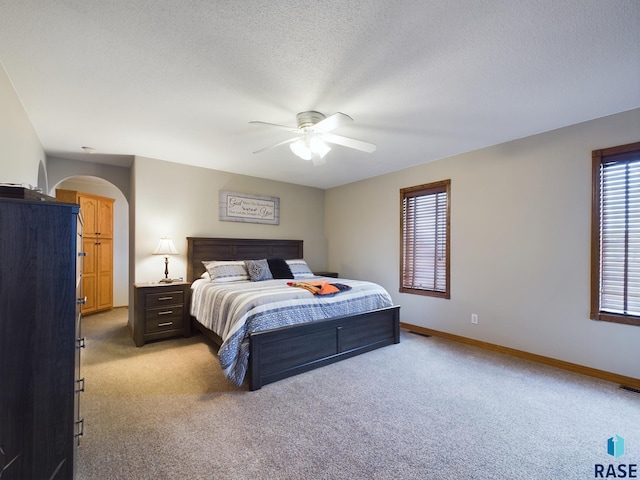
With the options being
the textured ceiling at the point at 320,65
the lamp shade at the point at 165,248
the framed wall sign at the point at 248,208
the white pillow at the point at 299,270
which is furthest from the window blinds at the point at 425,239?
the lamp shade at the point at 165,248

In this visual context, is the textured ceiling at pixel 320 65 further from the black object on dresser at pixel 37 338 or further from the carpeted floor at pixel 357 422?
the carpeted floor at pixel 357 422

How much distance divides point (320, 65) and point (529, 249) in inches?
118

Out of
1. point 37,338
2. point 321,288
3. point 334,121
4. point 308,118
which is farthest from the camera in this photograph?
point 321,288

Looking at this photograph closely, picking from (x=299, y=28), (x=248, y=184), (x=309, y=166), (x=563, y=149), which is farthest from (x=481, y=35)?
(x=248, y=184)

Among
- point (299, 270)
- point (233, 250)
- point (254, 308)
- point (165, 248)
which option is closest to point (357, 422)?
point (254, 308)

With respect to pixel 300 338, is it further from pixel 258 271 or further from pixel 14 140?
pixel 14 140

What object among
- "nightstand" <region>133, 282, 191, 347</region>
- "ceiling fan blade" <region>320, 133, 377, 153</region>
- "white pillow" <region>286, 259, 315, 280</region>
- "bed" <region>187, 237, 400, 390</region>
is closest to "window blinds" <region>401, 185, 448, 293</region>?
"bed" <region>187, 237, 400, 390</region>

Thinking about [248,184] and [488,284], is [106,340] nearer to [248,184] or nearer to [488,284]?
[248,184]

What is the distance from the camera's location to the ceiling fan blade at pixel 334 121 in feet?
7.49

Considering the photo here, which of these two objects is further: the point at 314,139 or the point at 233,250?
the point at 233,250

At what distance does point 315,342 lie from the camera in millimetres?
3072

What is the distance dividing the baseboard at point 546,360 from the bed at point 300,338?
776 mm

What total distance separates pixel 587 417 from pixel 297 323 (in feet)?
7.80

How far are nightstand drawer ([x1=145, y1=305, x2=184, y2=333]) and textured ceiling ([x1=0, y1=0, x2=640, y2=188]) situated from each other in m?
2.18
